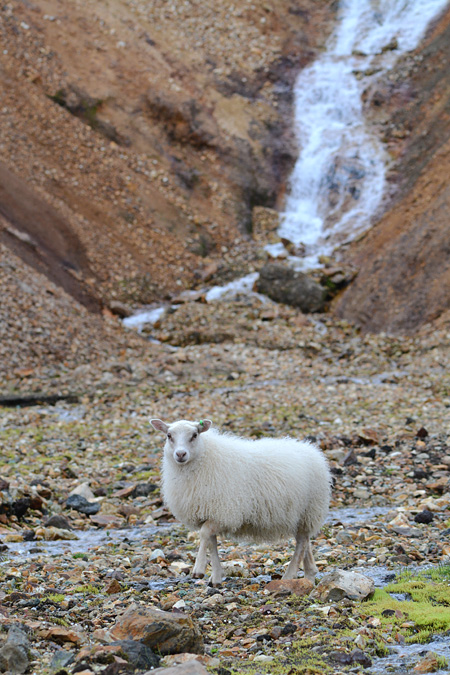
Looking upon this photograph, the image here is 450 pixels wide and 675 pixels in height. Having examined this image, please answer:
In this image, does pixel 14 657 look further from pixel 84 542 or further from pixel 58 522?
pixel 58 522

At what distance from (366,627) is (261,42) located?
45.5 metres

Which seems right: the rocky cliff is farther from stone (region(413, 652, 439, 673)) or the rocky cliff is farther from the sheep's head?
stone (region(413, 652, 439, 673))

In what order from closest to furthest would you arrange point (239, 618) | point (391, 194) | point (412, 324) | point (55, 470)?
point (239, 618)
point (55, 470)
point (412, 324)
point (391, 194)

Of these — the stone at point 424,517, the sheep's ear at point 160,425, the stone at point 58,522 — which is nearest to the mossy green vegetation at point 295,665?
the sheep's ear at point 160,425

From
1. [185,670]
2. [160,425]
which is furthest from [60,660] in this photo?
[160,425]

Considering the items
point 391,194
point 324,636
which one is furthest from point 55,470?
point 391,194

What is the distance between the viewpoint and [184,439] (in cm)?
768

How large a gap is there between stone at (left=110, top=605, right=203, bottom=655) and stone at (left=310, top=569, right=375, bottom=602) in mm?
1457

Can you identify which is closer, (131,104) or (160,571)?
(160,571)

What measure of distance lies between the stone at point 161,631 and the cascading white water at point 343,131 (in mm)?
27915

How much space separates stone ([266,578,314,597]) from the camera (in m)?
6.61

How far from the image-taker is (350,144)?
39000mm

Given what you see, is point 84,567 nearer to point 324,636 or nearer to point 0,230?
point 324,636

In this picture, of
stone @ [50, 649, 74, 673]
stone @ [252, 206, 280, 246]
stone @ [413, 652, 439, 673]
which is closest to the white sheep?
stone @ [50, 649, 74, 673]
